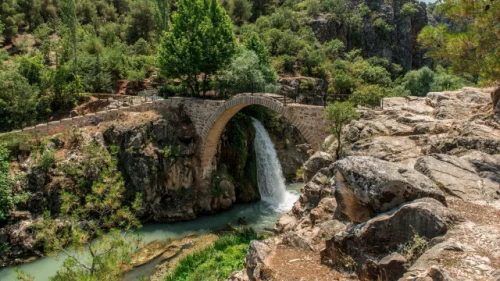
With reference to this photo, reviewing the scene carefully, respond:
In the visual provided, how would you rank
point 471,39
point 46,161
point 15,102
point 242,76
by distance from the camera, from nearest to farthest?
point 471,39 → point 46,161 → point 242,76 → point 15,102

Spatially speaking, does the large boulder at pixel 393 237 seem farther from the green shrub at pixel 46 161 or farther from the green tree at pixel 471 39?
the green shrub at pixel 46 161

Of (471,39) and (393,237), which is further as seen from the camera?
(471,39)

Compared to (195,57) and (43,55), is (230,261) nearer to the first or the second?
(195,57)

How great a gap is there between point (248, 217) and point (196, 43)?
1119 cm

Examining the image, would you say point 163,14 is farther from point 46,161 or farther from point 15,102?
point 46,161

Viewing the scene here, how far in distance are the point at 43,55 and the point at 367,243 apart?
36479mm

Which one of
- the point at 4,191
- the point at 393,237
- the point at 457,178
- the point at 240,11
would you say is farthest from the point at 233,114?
the point at 240,11

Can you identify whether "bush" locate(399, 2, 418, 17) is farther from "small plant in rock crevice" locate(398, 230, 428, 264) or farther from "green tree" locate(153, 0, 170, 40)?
"small plant in rock crevice" locate(398, 230, 428, 264)

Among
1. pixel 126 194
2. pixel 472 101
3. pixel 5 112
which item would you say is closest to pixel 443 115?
pixel 472 101

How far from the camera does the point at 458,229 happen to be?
192 inches

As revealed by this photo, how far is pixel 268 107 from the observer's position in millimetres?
18578

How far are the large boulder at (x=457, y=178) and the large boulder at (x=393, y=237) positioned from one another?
182 centimetres

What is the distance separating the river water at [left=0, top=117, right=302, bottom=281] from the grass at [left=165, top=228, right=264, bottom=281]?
160cm

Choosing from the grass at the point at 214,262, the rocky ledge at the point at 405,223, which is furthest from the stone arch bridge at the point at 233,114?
the rocky ledge at the point at 405,223
